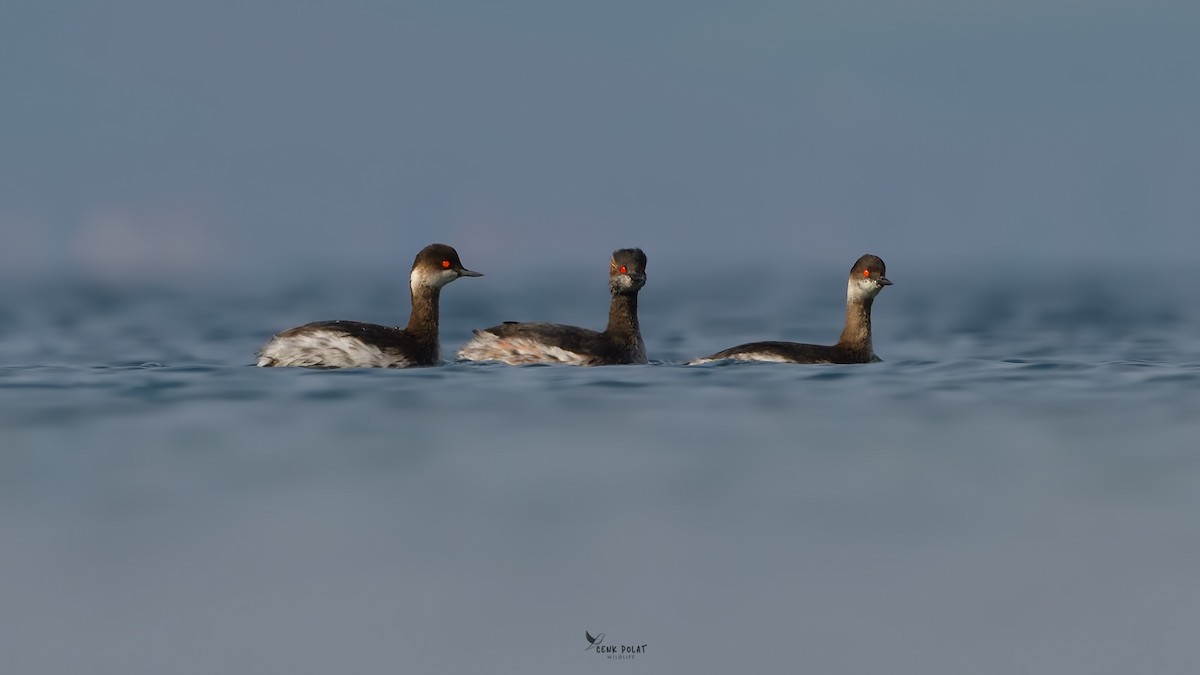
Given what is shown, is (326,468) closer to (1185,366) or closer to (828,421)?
(828,421)

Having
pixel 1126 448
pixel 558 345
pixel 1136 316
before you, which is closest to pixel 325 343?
pixel 558 345

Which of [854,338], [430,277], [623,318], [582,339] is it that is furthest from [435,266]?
[854,338]

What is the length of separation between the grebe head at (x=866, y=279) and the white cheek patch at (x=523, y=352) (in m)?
3.63

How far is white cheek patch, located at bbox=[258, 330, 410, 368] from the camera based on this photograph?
18223mm

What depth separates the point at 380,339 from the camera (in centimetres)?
1861

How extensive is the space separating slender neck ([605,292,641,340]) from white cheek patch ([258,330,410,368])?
275 cm

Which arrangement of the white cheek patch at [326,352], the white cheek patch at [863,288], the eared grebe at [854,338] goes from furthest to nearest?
the white cheek patch at [863,288] → the eared grebe at [854,338] → the white cheek patch at [326,352]

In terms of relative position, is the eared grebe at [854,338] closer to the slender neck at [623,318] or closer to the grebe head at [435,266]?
the slender neck at [623,318]

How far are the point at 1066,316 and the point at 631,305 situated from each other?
929 inches

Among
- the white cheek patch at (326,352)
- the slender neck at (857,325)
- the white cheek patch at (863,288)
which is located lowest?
the white cheek patch at (326,352)

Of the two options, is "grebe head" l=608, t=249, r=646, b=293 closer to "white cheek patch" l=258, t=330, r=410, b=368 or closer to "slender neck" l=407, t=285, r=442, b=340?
"slender neck" l=407, t=285, r=442, b=340

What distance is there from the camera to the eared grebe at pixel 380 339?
18281 millimetres

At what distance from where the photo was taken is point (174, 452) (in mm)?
13469

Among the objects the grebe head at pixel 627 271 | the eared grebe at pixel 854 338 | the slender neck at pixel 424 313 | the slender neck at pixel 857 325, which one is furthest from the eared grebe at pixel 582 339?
the slender neck at pixel 857 325
